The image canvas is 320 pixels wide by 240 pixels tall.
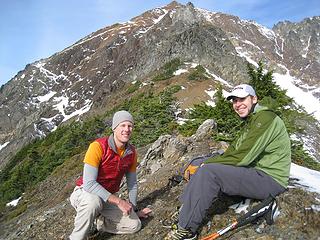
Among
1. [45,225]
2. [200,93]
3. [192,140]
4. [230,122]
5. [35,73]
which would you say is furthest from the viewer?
[35,73]

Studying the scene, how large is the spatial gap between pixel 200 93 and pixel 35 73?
115 metres

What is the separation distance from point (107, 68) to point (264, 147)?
102528 mm

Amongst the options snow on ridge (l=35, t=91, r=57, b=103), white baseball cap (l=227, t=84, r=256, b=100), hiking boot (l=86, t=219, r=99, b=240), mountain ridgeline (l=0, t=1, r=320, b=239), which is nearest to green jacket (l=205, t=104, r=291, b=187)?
white baseball cap (l=227, t=84, r=256, b=100)

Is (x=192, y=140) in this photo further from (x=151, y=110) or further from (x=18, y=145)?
(x=18, y=145)

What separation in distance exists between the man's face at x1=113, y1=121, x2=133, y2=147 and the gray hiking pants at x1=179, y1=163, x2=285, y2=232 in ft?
4.36

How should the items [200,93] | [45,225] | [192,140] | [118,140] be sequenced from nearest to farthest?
[118,140] < [45,225] < [192,140] < [200,93]

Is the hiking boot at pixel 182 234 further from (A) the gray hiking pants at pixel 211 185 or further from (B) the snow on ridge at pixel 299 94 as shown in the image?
(B) the snow on ridge at pixel 299 94

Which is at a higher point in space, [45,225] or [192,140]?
[192,140]

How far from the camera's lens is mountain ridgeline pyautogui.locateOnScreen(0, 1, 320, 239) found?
10508 millimetres

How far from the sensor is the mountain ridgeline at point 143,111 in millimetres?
10508

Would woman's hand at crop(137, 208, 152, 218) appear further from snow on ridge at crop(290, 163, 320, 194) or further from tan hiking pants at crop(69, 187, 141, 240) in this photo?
snow on ridge at crop(290, 163, 320, 194)

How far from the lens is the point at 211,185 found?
4.90m

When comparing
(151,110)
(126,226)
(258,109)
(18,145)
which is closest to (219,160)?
(258,109)

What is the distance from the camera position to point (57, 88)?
409ft
